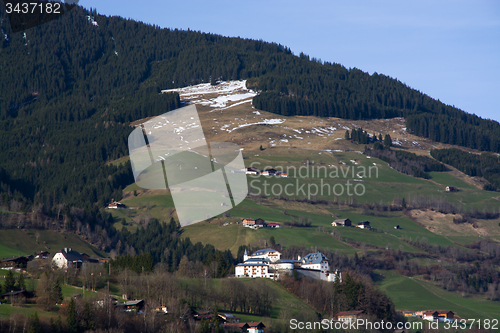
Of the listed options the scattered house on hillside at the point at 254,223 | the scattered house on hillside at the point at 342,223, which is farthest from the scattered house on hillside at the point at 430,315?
the scattered house on hillside at the point at 342,223

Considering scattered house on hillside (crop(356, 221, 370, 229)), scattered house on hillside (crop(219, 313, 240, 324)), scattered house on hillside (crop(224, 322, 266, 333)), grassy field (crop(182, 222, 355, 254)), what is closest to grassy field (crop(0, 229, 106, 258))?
grassy field (crop(182, 222, 355, 254))

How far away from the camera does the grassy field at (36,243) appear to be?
308 feet

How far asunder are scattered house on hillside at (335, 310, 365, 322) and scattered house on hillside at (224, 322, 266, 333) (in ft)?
46.8

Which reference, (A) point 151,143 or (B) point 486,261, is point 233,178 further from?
(B) point 486,261

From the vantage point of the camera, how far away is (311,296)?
79688 mm

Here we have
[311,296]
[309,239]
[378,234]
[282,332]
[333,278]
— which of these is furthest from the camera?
[378,234]

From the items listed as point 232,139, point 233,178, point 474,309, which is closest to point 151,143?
point 232,139

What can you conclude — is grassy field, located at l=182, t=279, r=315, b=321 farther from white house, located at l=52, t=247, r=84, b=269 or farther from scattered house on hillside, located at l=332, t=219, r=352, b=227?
scattered house on hillside, located at l=332, t=219, r=352, b=227

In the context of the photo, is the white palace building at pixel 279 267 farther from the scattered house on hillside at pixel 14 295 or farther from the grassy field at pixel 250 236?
the scattered house on hillside at pixel 14 295

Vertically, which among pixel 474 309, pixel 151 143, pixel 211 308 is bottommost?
pixel 474 309

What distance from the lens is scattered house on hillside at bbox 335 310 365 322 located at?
240 feet

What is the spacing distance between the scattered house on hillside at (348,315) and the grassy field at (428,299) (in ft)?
83.6

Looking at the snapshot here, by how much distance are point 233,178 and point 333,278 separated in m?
71.5

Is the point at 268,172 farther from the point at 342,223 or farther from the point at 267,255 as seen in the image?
the point at 267,255
